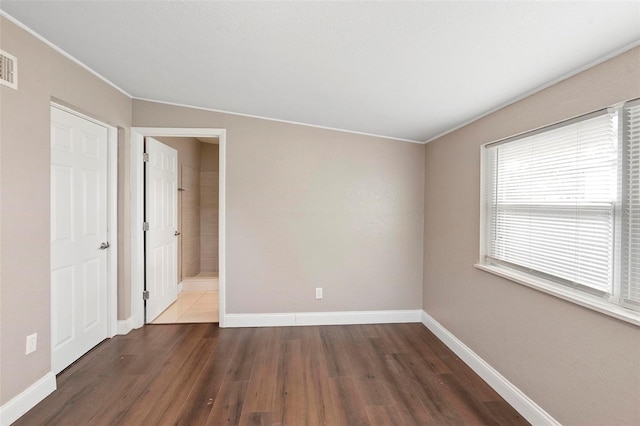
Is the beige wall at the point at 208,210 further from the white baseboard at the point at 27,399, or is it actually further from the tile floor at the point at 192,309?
the white baseboard at the point at 27,399

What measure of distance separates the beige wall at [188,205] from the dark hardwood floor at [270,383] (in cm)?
150

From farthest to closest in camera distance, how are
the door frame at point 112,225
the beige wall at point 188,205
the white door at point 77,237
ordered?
1. the beige wall at point 188,205
2. the door frame at point 112,225
3. the white door at point 77,237

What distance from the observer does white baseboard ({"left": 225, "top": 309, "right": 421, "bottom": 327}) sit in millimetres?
3113

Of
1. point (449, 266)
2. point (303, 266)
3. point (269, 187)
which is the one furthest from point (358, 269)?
point (269, 187)

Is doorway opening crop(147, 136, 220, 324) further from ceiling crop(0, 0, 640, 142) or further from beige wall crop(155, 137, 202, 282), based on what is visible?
ceiling crop(0, 0, 640, 142)

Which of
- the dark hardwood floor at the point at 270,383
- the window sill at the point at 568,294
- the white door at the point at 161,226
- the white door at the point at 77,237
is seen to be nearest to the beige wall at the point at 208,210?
the white door at the point at 161,226

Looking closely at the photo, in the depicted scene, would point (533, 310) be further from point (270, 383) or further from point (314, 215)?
point (314, 215)

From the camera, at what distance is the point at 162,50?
6.30ft

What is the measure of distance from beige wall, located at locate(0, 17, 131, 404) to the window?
128 inches

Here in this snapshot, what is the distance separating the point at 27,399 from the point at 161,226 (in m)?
1.90

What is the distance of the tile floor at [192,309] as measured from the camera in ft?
10.7

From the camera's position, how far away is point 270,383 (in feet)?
6.96

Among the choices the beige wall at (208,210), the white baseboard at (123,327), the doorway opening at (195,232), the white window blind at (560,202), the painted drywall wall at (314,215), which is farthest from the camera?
the beige wall at (208,210)

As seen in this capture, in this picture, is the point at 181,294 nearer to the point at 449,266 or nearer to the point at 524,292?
the point at 449,266
